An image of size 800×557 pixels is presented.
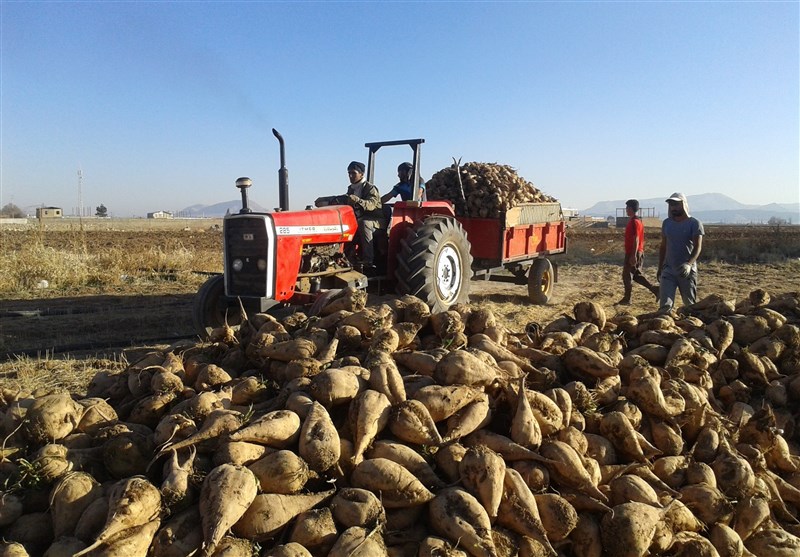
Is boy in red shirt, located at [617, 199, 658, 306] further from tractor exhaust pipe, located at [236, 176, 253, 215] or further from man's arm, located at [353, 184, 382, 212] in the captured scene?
tractor exhaust pipe, located at [236, 176, 253, 215]

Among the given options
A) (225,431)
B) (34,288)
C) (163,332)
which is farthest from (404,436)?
(34,288)

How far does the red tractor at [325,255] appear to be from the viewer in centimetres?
641

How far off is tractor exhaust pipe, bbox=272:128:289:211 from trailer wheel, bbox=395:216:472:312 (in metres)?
1.52

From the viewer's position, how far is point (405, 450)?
277 centimetres

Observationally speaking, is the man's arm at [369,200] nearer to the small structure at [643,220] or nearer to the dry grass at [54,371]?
the dry grass at [54,371]

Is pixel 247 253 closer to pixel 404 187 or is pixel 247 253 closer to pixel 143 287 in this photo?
pixel 404 187

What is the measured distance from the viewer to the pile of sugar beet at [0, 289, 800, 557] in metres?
2.37

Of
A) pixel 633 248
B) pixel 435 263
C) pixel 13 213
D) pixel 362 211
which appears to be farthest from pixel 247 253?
pixel 13 213

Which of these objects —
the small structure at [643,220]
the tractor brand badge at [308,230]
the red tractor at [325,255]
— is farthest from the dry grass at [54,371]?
the small structure at [643,220]

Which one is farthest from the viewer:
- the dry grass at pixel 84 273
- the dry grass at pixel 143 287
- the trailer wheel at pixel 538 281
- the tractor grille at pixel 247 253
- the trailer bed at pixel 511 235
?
the dry grass at pixel 84 273

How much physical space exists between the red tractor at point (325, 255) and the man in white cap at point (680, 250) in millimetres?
2560

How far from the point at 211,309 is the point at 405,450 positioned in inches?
188

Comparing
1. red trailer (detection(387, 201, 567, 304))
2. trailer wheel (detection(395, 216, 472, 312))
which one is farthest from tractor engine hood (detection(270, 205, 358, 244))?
trailer wheel (detection(395, 216, 472, 312))

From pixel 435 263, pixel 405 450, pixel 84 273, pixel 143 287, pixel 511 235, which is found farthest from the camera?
pixel 84 273
